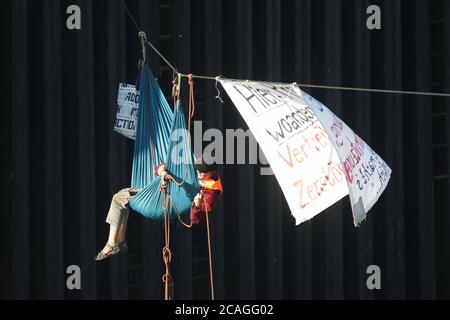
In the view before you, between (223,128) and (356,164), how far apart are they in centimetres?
731

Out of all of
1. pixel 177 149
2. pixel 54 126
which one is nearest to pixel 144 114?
pixel 177 149

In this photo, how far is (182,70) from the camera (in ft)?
118

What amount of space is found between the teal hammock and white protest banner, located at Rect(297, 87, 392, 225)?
6.20ft

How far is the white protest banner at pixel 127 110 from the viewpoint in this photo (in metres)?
32.6

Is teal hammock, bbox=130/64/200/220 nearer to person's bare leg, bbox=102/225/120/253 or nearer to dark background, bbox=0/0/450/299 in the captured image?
person's bare leg, bbox=102/225/120/253

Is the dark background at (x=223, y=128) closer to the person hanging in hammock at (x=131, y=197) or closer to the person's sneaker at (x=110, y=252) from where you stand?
the person hanging in hammock at (x=131, y=197)

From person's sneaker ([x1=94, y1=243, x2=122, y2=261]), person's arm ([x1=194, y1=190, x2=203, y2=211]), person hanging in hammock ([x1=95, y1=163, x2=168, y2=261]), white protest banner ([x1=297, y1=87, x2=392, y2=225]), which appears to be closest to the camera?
white protest banner ([x1=297, y1=87, x2=392, y2=225])

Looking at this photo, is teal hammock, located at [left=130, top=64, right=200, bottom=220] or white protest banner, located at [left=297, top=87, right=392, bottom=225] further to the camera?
teal hammock, located at [left=130, top=64, right=200, bottom=220]

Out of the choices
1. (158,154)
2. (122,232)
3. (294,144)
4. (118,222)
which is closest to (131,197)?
(118,222)

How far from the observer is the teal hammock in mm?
29656

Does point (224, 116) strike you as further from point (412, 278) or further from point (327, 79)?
point (412, 278)

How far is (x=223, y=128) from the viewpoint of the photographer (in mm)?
36406

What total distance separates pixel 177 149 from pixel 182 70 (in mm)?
6423

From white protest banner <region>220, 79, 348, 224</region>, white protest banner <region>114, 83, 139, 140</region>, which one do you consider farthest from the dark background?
white protest banner <region>220, 79, 348, 224</region>
